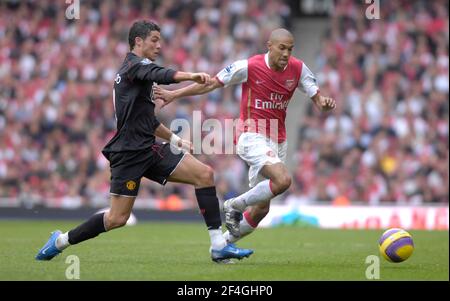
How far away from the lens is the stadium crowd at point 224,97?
72.8 ft

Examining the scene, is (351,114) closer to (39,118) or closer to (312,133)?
(312,133)

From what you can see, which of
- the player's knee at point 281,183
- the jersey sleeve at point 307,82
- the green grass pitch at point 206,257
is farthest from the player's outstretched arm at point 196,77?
the jersey sleeve at point 307,82

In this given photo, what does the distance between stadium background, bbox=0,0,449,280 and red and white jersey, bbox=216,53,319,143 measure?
226 inches

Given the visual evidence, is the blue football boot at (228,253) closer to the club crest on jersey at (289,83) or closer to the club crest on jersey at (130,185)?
the club crest on jersey at (130,185)

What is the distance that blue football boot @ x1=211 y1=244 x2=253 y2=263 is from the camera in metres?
10.1

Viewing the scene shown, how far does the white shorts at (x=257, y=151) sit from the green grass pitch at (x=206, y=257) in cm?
107

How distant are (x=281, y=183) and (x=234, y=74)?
1.47 m

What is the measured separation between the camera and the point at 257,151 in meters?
11.2

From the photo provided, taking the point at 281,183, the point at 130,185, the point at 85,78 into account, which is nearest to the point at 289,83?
the point at 281,183

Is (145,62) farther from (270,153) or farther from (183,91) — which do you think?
(270,153)

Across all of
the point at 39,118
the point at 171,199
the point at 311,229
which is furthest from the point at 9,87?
the point at 311,229

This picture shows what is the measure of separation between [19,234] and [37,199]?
590cm

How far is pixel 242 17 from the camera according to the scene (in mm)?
25969

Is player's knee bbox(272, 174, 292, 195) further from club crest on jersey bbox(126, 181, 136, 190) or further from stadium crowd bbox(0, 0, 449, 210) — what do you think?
stadium crowd bbox(0, 0, 449, 210)
